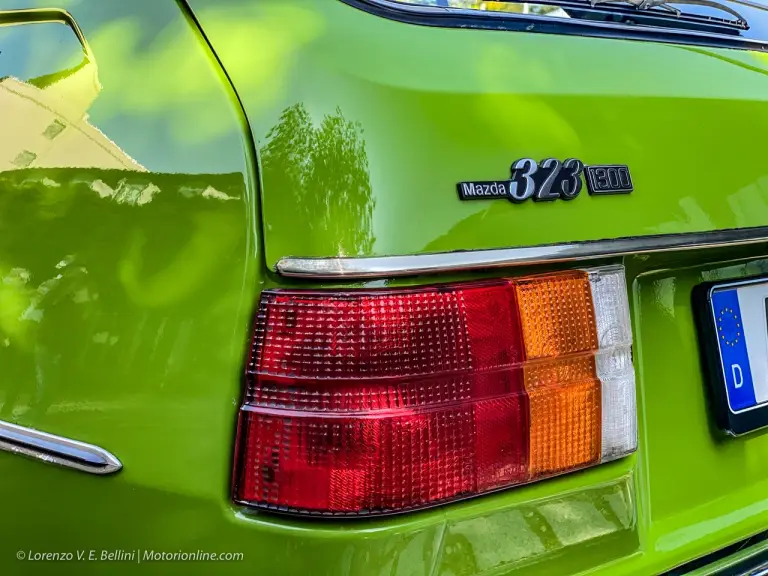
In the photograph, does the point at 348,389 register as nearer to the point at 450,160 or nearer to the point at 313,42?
the point at 450,160

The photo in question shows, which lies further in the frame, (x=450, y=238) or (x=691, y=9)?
(x=691, y=9)

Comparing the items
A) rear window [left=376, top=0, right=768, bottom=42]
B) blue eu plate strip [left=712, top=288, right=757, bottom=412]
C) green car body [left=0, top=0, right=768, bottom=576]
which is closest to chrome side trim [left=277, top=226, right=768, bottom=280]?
green car body [left=0, top=0, right=768, bottom=576]

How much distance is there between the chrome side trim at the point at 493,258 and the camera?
1.02 meters

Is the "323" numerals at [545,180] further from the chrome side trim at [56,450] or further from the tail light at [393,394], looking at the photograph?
the chrome side trim at [56,450]

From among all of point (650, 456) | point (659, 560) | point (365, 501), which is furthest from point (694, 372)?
point (365, 501)

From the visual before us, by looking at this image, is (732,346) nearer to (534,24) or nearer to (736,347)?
(736,347)

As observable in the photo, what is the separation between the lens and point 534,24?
4.53 ft

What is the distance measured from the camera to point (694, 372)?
136 cm

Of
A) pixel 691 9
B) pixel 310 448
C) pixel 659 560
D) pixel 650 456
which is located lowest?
pixel 659 560

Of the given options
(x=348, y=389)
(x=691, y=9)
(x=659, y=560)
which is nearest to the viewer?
(x=348, y=389)

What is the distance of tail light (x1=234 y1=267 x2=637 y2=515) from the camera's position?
1028mm

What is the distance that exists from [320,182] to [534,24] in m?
0.64

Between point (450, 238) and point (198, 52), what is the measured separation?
50cm

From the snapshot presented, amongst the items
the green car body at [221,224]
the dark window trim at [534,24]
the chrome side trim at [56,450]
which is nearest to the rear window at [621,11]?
the dark window trim at [534,24]
